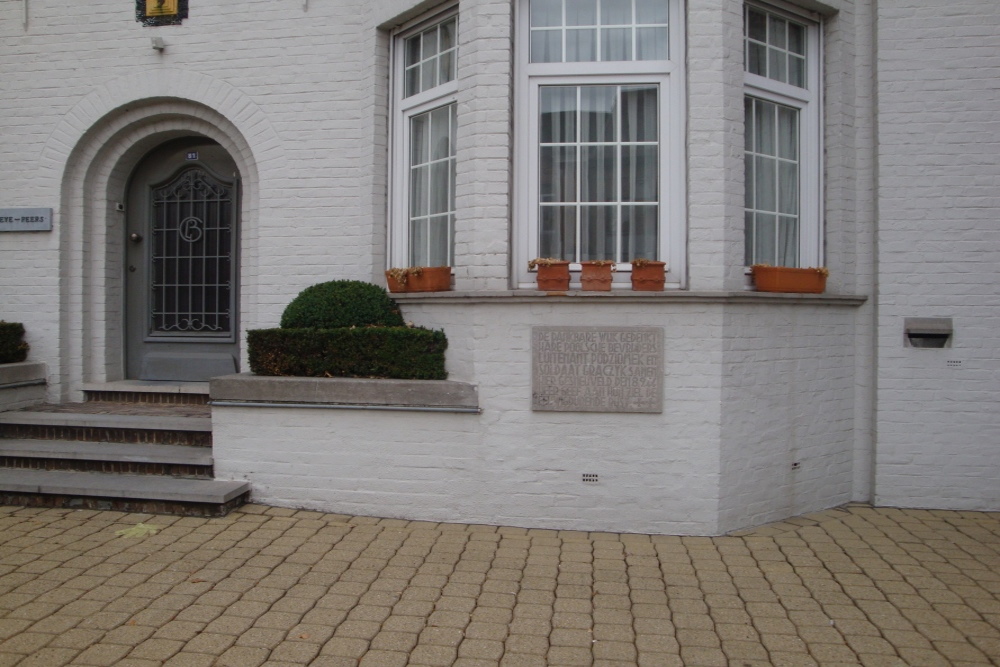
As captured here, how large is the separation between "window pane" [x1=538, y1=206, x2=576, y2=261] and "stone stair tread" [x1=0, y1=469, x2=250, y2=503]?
9.41 ft

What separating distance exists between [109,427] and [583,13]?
16.3 ft

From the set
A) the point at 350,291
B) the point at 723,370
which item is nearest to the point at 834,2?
the point at 723,370

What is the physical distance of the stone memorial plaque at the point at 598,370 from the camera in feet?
17.6

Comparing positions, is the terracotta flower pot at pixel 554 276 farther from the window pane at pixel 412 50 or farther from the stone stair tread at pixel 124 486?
the stone stair tread at pixel 124 486

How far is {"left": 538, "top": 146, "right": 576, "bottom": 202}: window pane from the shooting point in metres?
5.87

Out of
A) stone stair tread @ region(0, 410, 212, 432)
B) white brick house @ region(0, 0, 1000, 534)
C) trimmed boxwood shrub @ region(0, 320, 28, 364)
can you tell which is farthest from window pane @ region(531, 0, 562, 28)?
trimmed boxwood shrub @ region(0, 320, 28, 364)

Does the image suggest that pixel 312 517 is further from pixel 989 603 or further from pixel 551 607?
pixel 989 603

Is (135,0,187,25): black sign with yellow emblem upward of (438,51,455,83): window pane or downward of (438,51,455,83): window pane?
upward

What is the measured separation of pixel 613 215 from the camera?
5.81m

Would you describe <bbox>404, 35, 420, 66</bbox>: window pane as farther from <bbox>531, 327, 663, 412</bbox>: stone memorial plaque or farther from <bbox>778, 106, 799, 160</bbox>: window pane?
<bbox>778, 106, 799, 160</bbox>: window pane

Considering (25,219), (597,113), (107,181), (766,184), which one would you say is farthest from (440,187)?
(25,219)

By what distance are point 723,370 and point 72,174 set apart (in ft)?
20.5

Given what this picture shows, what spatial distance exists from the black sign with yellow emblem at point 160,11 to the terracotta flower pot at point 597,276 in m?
4.63

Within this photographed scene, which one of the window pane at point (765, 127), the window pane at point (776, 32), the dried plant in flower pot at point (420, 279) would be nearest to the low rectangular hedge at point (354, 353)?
the dried plant in flower pot at point (420, 279)
